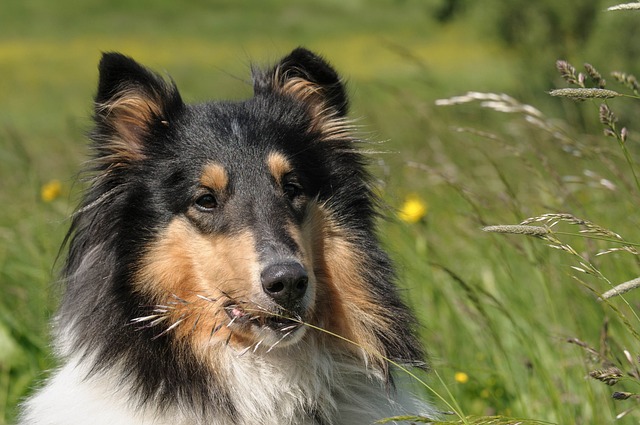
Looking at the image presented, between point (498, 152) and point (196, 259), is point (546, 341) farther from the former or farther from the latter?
point (498, 152)

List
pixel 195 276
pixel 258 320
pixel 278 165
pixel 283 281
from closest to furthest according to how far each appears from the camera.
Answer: pixel 283 281, pixel 258 320, pixel 195 276, pixel 278 165

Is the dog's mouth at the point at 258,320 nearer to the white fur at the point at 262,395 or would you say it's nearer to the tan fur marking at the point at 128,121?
the white fur at the point at 262,395

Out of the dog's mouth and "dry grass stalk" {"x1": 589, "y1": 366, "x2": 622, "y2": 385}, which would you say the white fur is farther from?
"dry grass stalk" {"x1": 589, "y1": 366, "x2": 622, "y2": 385}

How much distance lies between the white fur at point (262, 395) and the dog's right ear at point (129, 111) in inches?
35.6

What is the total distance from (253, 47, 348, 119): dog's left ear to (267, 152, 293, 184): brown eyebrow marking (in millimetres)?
464

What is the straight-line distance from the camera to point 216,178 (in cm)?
344

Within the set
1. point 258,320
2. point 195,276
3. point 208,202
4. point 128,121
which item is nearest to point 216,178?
point 208,202

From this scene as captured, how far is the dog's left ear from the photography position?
3.95 meters

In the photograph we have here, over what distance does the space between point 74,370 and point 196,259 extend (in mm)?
702

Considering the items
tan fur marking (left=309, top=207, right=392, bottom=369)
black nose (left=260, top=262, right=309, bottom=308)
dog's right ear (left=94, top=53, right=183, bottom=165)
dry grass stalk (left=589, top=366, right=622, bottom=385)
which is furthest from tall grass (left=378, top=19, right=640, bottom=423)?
dog's right ear (left=94, top=53, right=183, bottom=165)

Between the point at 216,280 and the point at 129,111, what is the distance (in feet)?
2.93

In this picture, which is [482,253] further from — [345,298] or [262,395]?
[262,395]

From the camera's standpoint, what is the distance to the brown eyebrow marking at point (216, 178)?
3438 millimetres

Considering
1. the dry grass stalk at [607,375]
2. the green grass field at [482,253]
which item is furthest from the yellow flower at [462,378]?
the dry grass stalk at [607,375]
